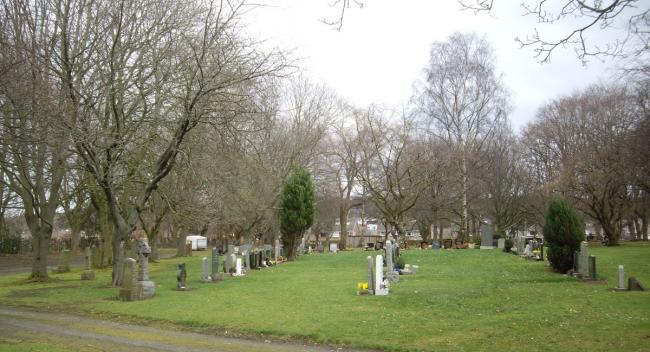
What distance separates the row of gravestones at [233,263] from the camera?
1814 cm

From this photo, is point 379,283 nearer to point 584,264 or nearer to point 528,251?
point 584,264

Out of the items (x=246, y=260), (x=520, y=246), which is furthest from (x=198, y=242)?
(x=520, y=246)

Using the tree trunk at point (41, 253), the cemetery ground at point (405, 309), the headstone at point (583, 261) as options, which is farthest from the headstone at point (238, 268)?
the headstone at point (583, 261)

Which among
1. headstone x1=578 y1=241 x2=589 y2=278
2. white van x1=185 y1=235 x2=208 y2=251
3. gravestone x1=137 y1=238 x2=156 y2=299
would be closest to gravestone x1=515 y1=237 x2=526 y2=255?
headstone x1=578 y1=241 x2=589 y2=278

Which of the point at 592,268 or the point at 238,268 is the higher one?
the point at 592,268

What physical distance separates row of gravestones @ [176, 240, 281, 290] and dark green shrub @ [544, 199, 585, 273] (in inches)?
477

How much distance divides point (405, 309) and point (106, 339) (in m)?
6.51

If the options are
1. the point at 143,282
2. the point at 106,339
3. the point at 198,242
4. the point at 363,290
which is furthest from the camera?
the point at 198,242

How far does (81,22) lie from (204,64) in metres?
4.25

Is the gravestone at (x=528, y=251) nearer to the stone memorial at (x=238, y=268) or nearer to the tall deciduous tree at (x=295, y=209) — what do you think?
the tall deciduous tree at (x=295, y=209)

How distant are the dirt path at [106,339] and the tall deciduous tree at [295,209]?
2009 centimetres

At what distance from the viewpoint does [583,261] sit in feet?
56.5

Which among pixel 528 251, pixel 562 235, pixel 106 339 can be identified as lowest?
pixel 106 339

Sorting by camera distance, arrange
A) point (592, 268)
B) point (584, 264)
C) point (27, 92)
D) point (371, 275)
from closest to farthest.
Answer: point (27, 92) → point (371, 275) → point (592, 268) → point (584, 264)
